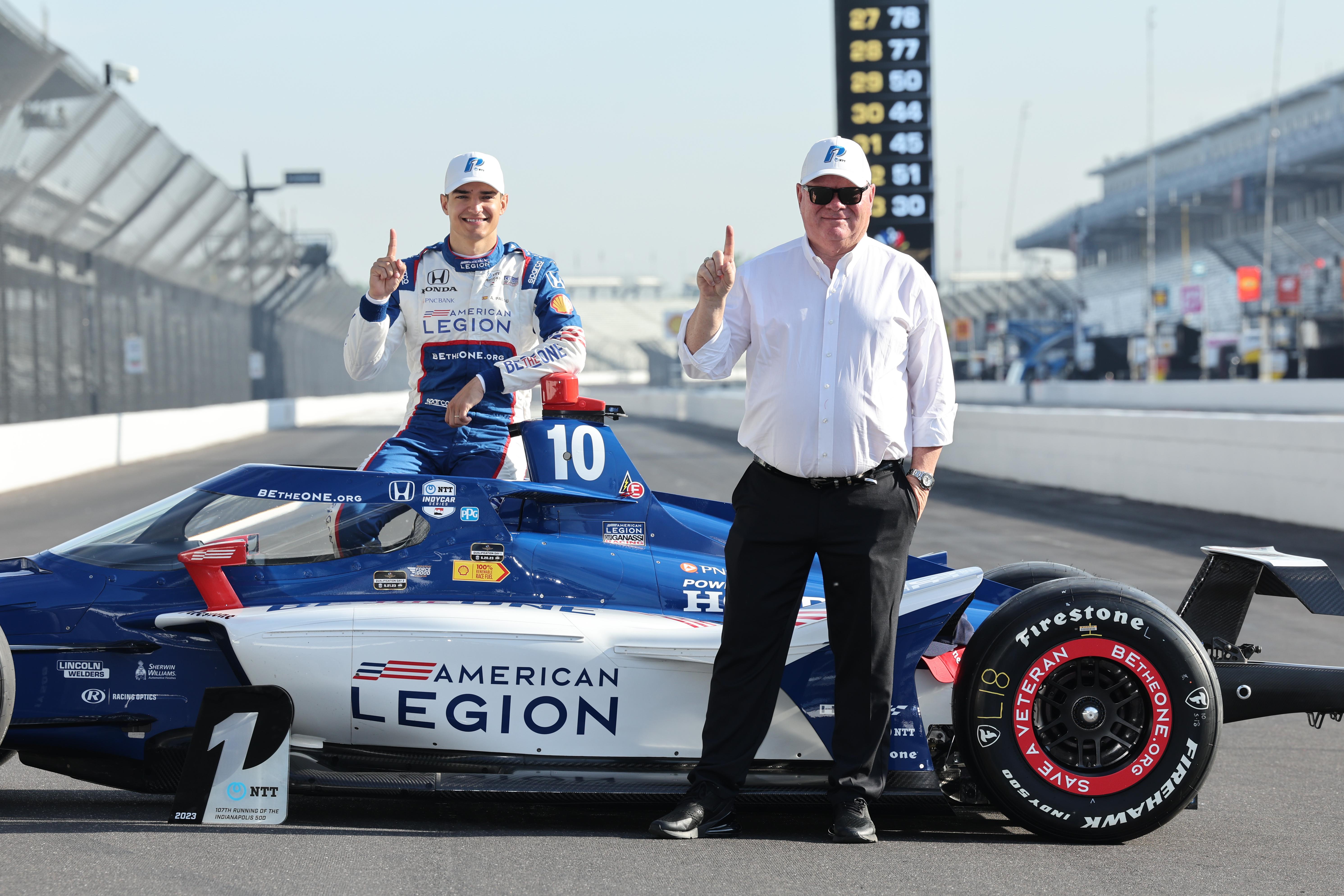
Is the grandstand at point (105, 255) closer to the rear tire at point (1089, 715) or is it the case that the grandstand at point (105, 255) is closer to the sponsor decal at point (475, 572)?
the sponsor decal at point (475, 572)

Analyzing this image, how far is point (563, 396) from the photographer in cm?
468

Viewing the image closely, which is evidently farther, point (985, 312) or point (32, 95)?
point (985, 312)

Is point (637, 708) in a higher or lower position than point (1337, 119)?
lower

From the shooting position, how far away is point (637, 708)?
388cm

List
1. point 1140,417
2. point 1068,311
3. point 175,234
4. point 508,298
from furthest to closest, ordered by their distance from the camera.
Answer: point 1068,311
point 175,234
point 1140,417
point 508,298

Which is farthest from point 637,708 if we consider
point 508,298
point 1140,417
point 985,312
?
point 985,312

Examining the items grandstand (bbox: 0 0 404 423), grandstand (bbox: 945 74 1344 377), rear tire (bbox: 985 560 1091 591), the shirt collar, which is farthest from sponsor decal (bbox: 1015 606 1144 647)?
grandstand (bbox: 945 74 1344 377)

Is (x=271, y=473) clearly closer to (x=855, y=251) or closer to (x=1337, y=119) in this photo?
(x=855, y=251)

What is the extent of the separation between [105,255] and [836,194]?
19.2 m

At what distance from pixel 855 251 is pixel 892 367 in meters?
0.33

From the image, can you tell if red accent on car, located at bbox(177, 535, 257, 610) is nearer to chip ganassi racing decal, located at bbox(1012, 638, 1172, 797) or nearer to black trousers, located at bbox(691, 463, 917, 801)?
black trousers, located at bbox(691, 463, 917, 801)

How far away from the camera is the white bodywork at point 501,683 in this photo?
386 centimetres

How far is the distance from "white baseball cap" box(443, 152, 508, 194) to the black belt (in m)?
1.68

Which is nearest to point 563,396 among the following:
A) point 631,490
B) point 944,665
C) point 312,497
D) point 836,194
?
point 631,490
